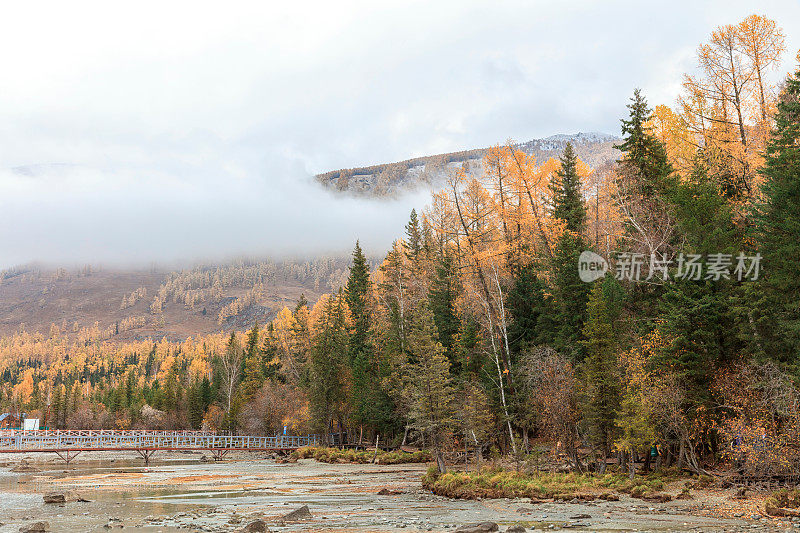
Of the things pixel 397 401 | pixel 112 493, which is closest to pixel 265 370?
pixel 397 401

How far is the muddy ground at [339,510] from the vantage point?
20641 millimetres

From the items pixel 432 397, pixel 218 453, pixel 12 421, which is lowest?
pixel 12 421

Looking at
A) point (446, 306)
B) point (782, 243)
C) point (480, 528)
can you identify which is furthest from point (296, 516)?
point (446, 306)

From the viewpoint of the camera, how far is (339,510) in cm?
2616

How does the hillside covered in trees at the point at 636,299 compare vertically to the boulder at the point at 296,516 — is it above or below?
above

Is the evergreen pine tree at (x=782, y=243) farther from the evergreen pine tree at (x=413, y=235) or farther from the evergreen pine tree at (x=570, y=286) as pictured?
the evergreen pine tree at (x=413, y=235)

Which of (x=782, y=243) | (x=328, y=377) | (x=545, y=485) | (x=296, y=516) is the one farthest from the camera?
(x=328, y=377)

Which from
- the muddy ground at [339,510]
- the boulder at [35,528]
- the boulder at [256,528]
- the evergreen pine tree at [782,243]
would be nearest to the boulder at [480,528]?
the muddy ground at [339,510]

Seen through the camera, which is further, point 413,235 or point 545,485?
point 413,235

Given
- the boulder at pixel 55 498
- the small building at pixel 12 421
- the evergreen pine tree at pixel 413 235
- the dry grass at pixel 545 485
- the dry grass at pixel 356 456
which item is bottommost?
the small building at pixel 12 421

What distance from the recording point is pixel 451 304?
53.5 metres

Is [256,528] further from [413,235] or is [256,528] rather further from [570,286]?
[413,235]

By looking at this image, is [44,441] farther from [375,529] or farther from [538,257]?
[375,529]

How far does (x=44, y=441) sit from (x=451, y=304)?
198ft
